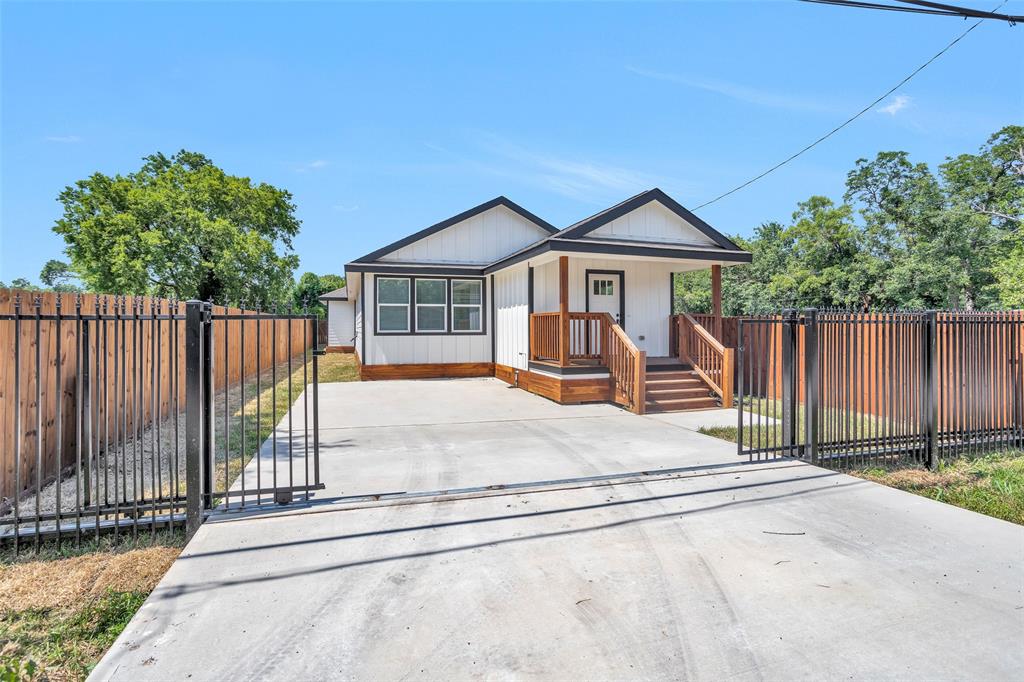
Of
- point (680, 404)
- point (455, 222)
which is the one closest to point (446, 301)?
point (455, 222)

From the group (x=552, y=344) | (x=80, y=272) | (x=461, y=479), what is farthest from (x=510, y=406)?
(x=80, y=272)

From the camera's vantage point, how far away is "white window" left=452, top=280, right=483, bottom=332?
46.9ft

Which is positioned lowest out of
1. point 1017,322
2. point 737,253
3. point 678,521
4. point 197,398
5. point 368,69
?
point 678,521

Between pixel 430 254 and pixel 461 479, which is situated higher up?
pixel 430 254

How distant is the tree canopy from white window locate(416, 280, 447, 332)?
17837 mm

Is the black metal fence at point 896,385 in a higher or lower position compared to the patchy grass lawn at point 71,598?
higher

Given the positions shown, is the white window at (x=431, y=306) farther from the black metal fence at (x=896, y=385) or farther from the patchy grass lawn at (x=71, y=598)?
the patchy grass lawn at (x=71, y=598)

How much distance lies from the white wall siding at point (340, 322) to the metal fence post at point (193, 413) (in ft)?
76.6

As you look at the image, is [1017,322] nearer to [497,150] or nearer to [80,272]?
[497,150]

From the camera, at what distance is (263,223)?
27516 millimetres

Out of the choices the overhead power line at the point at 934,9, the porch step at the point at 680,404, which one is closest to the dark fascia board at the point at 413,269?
the porch step at the point at 680,404

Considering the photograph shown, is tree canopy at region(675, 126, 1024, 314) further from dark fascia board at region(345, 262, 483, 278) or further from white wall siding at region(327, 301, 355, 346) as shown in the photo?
white wall siding at region(327, 301, 355, 346)

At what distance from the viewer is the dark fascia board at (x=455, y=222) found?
44.3 ft

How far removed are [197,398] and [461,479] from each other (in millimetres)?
2355
